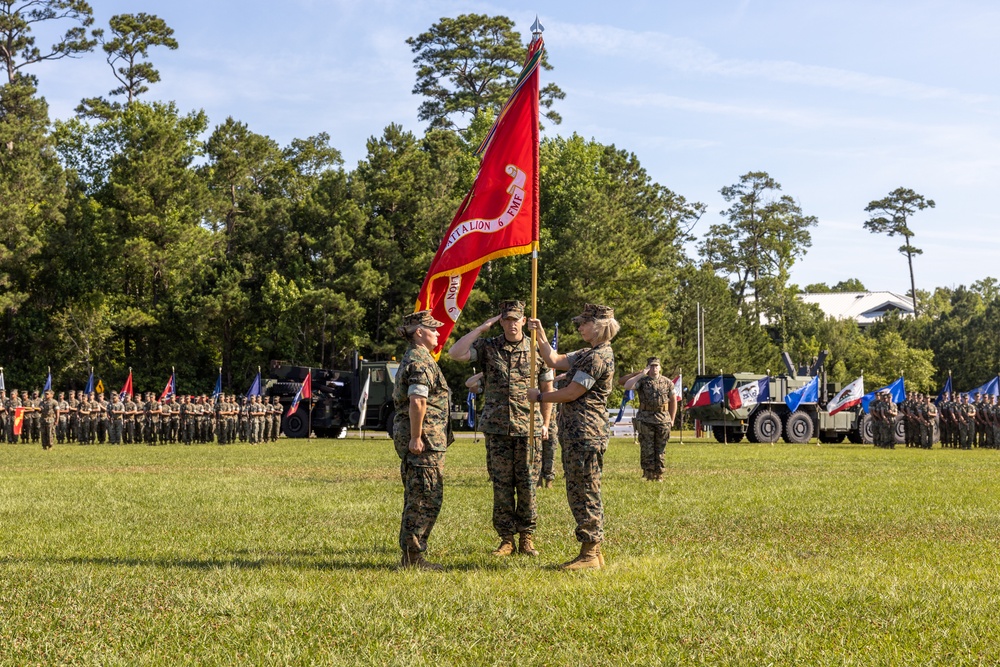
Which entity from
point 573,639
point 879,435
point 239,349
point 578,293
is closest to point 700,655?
point 573,639

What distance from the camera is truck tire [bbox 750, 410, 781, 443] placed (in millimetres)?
35094

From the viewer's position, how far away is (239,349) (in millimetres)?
53531

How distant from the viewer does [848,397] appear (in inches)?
1391

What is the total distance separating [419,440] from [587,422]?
1247 millimetres

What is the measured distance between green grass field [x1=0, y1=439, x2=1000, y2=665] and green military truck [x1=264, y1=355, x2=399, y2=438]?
22.3 metres

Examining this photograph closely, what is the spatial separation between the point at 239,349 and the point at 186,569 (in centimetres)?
4676

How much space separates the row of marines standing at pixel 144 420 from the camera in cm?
3291

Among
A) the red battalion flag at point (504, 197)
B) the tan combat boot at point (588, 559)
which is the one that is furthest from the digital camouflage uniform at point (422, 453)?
the red battalion flag at point (504, 197)

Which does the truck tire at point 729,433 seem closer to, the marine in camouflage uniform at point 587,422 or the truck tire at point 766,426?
the truck tire at point 766,426

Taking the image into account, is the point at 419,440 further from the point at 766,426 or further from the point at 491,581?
the point at 766,426

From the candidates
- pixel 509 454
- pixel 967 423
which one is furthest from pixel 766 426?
pixel 509 454

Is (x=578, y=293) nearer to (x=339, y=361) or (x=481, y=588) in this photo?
(x=339, y=361)

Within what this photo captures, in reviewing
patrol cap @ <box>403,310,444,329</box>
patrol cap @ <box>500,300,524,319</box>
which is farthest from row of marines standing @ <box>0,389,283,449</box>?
patrol cap @ <box>403,310,444,329</box>

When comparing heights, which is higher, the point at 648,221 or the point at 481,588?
the point at 648,221
